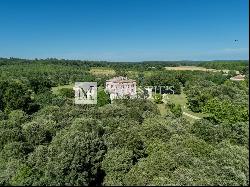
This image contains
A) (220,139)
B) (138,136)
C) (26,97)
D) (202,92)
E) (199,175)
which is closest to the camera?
(199,175)

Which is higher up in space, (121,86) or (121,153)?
(121,153)

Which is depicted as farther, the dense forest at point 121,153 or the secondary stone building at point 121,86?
the secondary stone building at point 121,86

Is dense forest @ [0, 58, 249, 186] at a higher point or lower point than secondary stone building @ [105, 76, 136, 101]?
higher

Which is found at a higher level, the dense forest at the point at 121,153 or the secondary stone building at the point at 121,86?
the dense forest at the point at 121,153

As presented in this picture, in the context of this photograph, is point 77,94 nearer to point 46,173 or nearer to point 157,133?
point 157,133

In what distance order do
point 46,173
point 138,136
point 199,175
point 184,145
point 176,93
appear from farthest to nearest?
point 176,93 < point 138,136 < point 184,145 < point 46,173 < point 199,175

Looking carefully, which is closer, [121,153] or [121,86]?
[121,153]

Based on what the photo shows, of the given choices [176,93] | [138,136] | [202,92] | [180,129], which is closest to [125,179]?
[138,136]

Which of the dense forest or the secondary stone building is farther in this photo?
the secondary stone building

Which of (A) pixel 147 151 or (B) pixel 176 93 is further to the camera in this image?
(B) pixel 176 93

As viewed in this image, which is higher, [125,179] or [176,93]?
[125,179]
